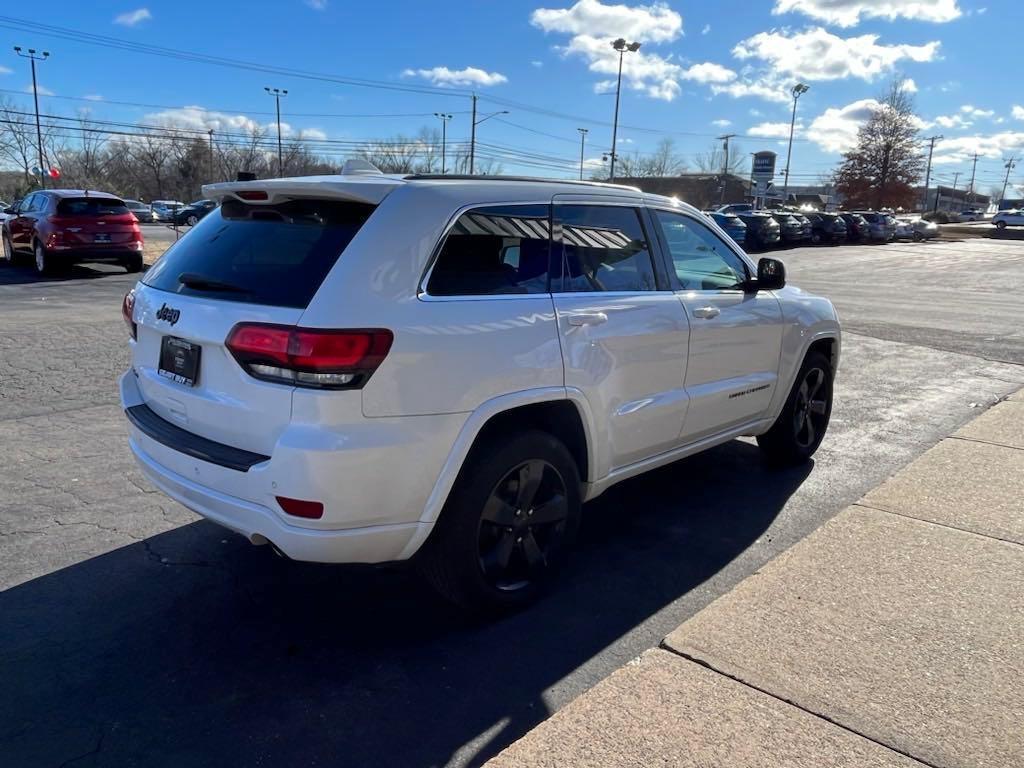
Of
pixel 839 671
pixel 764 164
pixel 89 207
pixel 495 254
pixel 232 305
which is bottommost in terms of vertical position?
pixel 839 671

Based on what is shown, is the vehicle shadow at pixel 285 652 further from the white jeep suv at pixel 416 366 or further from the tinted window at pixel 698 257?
the tinted window at pixel 698 257

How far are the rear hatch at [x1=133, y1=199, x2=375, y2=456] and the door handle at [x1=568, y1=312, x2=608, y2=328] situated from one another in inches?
38.6

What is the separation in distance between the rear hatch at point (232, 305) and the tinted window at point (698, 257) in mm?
1904

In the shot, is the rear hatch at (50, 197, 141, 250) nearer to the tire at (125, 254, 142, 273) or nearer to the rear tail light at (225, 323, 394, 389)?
the tire at (125, 254, 142, 273)

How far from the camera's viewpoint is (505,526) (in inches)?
128

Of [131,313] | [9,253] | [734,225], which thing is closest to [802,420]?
[131,313]

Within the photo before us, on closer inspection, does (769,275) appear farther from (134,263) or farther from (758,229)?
(758,229)

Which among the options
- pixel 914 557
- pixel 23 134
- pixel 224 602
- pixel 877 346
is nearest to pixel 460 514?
pixel 224 602

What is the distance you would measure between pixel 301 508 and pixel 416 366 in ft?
2.09

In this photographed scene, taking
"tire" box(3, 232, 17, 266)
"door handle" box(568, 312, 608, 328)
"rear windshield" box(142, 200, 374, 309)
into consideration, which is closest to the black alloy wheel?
"door handle" box(568, 312, 608, 328)

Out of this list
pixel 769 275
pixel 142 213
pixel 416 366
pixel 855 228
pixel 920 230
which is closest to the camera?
pixel 416 366

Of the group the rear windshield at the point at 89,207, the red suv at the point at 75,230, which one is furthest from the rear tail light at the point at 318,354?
the rear windshield at the point at 89,207

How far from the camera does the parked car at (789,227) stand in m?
35.5

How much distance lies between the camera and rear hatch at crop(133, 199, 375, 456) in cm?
274
